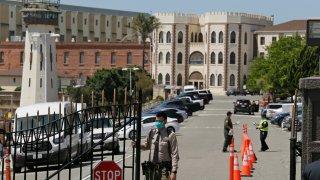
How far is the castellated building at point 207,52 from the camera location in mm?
146250

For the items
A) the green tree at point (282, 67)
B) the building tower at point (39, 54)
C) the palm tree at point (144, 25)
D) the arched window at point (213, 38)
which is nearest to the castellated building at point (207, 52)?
the arched window at point (213, 38)

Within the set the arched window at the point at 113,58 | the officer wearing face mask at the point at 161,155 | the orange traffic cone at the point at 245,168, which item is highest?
the arched window at the point at 113,58

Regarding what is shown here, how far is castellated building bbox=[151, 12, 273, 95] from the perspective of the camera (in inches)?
5758

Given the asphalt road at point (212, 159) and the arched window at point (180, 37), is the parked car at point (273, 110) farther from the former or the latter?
the arched window at point (180, 37)

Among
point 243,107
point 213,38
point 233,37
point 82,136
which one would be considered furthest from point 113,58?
point 82,136

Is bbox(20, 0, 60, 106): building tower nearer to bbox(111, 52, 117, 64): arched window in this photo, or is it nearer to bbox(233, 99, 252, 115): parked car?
bbox(233, 99, 252, 115): parked car

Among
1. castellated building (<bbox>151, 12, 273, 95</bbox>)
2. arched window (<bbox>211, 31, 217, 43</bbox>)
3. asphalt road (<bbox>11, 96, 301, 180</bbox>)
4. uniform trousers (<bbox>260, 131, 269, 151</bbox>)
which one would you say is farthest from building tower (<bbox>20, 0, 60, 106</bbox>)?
uniform trousers (<bbox>260, 131, 269, 151</bbox>)

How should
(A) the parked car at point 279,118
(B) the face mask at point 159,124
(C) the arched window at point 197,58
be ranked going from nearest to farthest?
1. (B) the face mask at point 159,124
2. (A) the parked car at point 279,118
3. (C) the arched window at point 197,58

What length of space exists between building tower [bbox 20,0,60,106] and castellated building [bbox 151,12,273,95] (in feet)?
180

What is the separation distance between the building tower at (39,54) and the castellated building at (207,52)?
54.7m

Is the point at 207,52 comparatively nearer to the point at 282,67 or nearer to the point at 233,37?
the point at 233,37

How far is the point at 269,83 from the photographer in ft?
289

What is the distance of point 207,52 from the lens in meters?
148

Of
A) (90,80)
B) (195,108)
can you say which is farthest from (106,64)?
(195,108)
